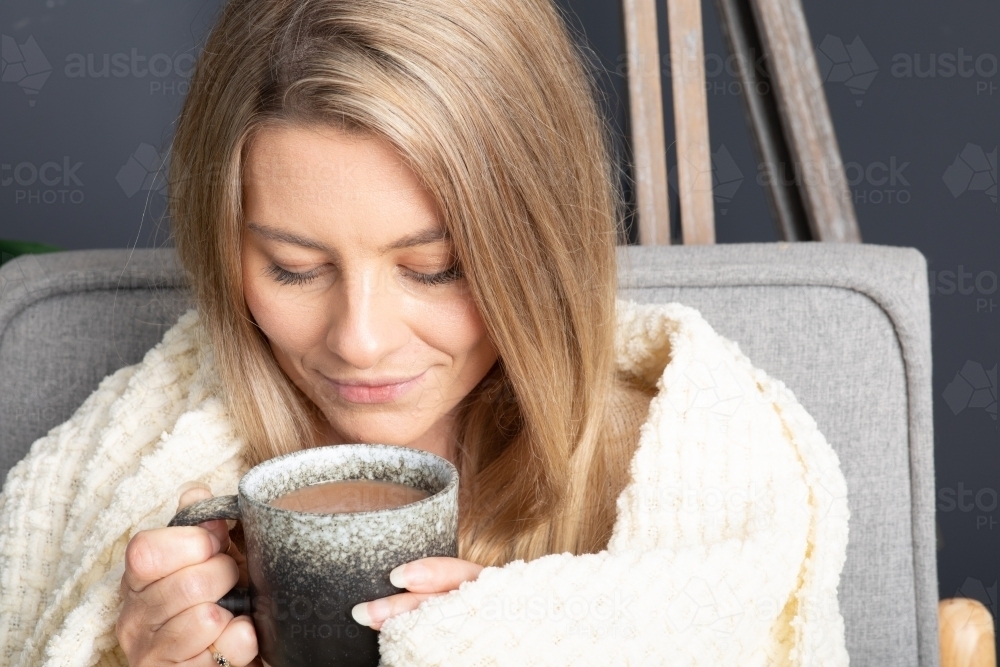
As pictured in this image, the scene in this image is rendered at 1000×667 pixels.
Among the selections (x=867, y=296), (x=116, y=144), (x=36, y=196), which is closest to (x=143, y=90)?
(x=116, y=144)

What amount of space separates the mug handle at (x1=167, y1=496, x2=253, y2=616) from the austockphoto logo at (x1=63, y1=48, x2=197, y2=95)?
1.80 m

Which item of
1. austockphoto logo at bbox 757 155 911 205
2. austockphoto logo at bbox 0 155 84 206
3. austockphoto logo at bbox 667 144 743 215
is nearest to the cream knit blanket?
austockphoto logo at bbox 757 155 911 205

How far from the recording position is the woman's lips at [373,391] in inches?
31.9

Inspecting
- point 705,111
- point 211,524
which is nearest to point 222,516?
point 211,524

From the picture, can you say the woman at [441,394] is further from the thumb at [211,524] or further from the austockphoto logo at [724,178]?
the austockphoto logo at [724,178]

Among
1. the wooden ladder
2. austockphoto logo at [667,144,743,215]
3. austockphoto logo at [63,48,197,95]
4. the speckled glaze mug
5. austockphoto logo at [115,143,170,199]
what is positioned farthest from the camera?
austockphoto logo at [115,143,170,199]

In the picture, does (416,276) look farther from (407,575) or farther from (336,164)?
(407,575)

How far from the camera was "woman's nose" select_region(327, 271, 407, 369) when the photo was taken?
2.44 feet

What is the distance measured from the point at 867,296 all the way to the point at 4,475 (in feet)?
3.33

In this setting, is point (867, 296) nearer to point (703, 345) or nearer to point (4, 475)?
point (703, 345)

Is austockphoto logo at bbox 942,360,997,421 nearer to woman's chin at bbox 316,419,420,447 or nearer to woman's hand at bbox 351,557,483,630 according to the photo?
woman's chin at bbox 316,419,420,447

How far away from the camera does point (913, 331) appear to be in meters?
1.00

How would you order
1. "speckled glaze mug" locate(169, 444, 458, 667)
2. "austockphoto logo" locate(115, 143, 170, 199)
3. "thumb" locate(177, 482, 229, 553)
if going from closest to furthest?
1. "speckled glaze mug" locate(169, 444, 458, 667)
2. "thumb" locate(177, 482, 229, 553)
3. "austockphoto logo" locate(115, 143, 170, 199)

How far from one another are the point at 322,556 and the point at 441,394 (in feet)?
1.04
